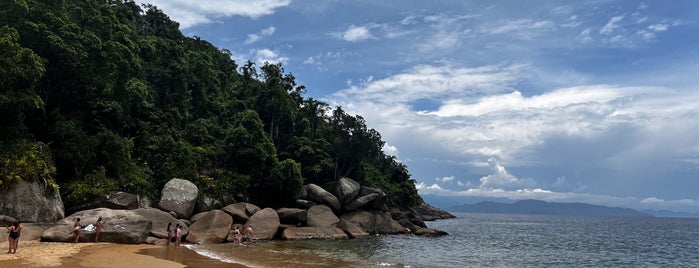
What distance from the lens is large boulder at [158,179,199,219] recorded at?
3284cm

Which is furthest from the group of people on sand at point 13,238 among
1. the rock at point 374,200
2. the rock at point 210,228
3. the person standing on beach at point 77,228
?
the rock at point 374,200

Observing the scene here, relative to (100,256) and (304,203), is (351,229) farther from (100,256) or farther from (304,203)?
(100,256)

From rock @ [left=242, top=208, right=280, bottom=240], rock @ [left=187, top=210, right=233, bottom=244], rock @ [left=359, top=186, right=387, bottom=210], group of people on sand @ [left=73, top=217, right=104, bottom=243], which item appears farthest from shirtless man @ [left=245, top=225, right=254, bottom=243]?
rock @ [left=359, top=186, right=387, bottom=210]

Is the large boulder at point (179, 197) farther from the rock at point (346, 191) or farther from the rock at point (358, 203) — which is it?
the rock at point (358, 203)

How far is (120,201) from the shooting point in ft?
99.3

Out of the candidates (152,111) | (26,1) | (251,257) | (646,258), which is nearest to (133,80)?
(152,111)

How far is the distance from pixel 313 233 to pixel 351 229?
4.31 meters

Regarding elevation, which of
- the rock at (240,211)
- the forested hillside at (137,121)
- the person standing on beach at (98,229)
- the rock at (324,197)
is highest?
the forested hillside at (137,121)

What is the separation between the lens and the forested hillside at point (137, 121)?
28.2m

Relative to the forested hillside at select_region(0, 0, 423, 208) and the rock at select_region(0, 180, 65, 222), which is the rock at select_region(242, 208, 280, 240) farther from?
the rock at select_region(0, 180, 65, 222)

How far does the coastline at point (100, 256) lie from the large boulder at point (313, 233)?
38.1ft

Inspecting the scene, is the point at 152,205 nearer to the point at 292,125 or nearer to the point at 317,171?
the point at 317,171

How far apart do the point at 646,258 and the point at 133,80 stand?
43740 mm

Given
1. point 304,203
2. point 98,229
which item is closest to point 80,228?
point 98,229
